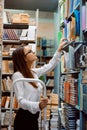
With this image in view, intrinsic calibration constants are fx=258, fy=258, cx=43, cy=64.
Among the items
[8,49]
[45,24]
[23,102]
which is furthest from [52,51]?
[23,102]

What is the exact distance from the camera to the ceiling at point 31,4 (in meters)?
5.43

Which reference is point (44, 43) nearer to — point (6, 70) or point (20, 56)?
point (6, 70)

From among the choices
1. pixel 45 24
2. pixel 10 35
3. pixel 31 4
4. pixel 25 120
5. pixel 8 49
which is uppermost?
pixel 31 4

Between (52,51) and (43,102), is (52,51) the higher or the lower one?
the higher one

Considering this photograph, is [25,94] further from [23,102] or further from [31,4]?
[31,4]

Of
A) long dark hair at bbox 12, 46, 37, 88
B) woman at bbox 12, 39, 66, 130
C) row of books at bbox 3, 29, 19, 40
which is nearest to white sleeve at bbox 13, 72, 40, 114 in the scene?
woman at bbox 12, 39, 66, 130

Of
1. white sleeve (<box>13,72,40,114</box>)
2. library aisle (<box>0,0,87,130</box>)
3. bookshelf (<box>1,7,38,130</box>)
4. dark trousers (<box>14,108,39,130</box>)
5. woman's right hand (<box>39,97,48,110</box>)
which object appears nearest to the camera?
woman's right hand (<box>39,97,48,110</box>)

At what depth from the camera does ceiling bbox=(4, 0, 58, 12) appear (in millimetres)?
5426

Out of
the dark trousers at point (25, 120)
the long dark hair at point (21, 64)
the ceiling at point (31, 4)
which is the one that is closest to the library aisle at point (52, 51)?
the ceiling at point (31, 4)

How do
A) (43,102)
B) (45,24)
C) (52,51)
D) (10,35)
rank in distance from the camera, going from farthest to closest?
(45,24) → (52,51) → (10,35) → (43,102)

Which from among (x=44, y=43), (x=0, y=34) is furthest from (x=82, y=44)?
(x=44, y=43)

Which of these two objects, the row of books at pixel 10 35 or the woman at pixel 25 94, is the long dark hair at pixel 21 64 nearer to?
the woman at pixel 25 94

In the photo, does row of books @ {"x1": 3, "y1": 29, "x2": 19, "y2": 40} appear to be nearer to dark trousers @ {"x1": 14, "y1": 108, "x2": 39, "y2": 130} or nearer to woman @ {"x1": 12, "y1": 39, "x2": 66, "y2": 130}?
woman @ {"x1": 12, "y1": 39, "x2": 66, "y2": 130}

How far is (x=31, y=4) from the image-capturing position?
557 centimetres
